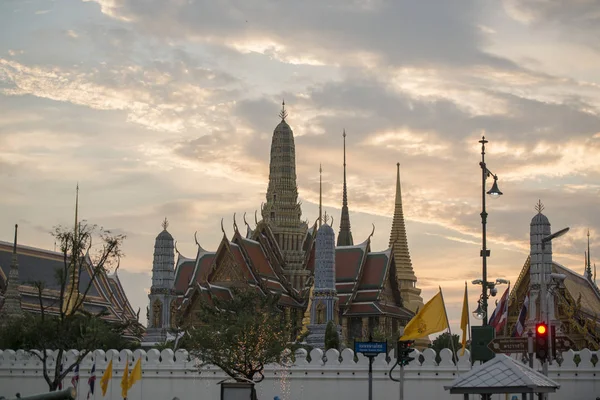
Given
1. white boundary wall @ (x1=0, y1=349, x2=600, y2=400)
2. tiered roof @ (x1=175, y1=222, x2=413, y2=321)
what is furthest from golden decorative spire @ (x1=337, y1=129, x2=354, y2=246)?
white boundary wall @ (x1=0, y1=349, x2=600, y2=400)

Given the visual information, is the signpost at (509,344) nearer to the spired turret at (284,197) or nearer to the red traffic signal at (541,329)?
the red traffic signal at (541,329)

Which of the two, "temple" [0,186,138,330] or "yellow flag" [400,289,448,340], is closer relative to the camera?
"yellow flag" [400,289,448,340]

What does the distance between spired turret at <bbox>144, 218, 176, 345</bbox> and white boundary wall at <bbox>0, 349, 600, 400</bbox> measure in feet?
80.9

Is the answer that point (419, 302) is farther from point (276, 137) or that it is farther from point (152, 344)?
point (152, 344)

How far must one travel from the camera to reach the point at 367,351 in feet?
91.1

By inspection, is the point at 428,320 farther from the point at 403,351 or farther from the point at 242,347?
the point at 242,347

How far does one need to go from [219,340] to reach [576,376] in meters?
11.5

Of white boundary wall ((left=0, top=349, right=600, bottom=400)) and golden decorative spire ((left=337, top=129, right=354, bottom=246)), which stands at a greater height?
golden decorative spire ((left=337, top=129, right=354, bottom=246))

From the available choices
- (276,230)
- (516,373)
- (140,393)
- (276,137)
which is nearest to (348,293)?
(276,230)

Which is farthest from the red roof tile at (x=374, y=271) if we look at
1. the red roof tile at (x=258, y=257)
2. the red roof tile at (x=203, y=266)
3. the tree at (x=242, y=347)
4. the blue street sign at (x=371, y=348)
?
the blue street sign at (x=371, y=348)

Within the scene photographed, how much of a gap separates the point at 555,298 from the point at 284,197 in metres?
36.5

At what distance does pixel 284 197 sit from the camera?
8000 centimetres

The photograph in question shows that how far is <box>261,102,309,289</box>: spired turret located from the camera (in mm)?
79062

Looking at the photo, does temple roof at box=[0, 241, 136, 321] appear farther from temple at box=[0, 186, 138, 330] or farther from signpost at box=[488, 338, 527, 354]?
signpost at box=[488, 338, 527, 354]
